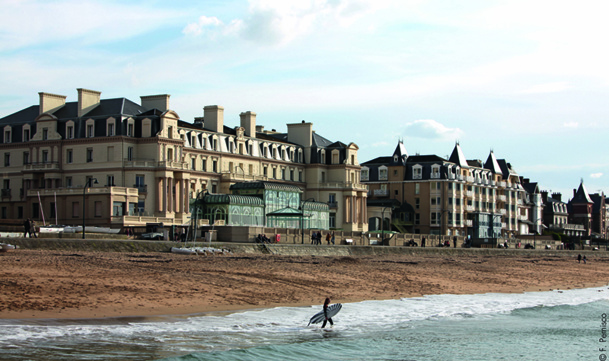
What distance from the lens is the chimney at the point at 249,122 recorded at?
9650cm

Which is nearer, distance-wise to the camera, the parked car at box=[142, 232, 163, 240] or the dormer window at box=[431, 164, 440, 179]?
the parked car at box=[142, 232, 163, 240]

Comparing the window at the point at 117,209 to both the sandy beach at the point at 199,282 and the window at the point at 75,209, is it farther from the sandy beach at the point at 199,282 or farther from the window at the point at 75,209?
the sandy beach at the point at 199,282

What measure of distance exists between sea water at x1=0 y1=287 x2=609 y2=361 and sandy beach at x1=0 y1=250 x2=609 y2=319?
1.80 meters

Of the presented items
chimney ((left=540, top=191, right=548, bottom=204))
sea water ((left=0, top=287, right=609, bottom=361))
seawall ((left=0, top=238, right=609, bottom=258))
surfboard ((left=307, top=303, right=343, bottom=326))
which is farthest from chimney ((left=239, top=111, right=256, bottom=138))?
chimney ((left=540, top=191, right=548, bottom=204))

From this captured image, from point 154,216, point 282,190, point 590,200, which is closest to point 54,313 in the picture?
point 154,216

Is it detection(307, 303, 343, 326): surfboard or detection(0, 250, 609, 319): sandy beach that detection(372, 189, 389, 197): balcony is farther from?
detection(307, 303, 343, 326): surfboard

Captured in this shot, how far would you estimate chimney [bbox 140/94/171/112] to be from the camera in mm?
82375

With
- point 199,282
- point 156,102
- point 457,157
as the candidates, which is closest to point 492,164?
point 457,157

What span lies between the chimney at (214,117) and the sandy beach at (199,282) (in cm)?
4276

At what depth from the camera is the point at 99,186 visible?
251 ft

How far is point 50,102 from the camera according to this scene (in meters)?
82.2

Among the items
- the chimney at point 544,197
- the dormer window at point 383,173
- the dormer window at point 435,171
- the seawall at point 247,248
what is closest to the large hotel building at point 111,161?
the seawall at point 247,248

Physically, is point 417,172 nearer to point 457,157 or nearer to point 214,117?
point 457,157

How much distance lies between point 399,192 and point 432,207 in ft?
18.9
